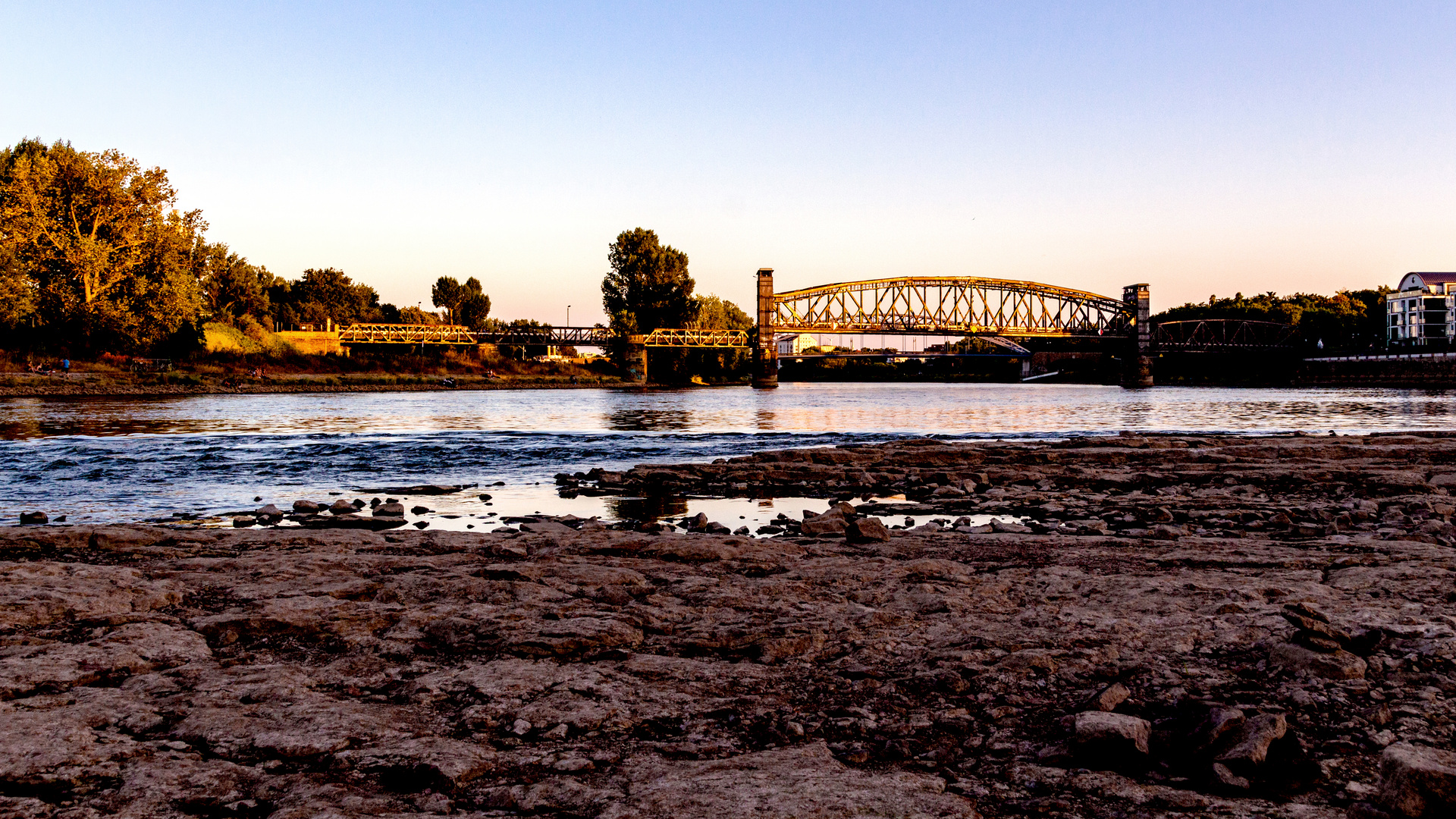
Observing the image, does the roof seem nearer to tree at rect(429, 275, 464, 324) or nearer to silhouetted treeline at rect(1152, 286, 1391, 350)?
silhouetted treeline at rect(1152, 286, 1391, 350)

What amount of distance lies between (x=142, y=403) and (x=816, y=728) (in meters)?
60.5

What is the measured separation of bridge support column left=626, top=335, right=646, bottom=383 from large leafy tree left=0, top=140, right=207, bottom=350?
63446 mm

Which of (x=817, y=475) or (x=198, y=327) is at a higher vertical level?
(x=198, y=327)

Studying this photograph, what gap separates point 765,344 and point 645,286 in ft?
63.9

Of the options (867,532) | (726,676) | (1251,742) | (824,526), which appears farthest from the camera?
(824,526)

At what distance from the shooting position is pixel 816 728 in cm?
462

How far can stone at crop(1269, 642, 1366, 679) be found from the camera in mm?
5012

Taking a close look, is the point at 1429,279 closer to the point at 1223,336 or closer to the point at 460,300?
the point at 1223,336

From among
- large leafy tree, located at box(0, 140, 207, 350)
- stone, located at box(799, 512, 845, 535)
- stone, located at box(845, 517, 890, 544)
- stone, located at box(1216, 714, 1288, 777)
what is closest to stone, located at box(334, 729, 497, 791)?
Answer: stone, located at box(1216, 714, 1288, 777)

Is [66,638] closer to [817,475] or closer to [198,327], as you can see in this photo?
[817,475]

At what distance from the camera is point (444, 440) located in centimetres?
2972

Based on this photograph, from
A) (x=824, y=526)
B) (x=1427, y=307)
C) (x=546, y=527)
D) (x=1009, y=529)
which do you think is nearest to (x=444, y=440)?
(x=546, y=527)

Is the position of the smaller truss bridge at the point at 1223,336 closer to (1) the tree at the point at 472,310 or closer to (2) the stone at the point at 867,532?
(1) the tree at the point at 472,310

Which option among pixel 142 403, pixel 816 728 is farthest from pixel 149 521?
pixel 142 403
